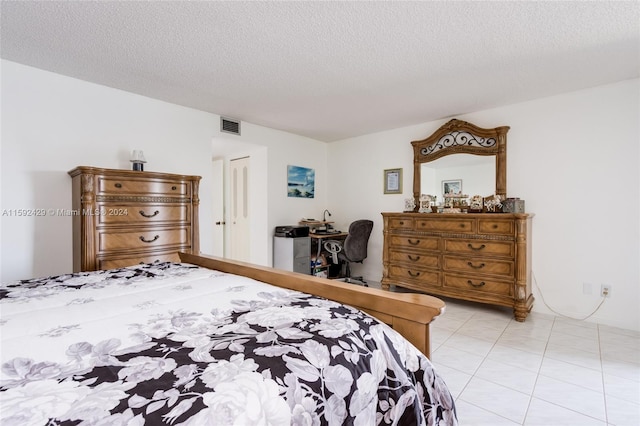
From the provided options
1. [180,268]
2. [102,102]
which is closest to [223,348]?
[180,268]

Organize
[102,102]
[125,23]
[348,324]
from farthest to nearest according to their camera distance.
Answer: [102,102] → [125,23] → [348,324]

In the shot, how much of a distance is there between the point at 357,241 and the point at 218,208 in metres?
2.58

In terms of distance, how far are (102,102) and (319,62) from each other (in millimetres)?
2125

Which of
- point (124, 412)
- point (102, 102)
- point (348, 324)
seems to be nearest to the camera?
point (124, 412)

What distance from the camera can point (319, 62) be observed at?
8.10ft

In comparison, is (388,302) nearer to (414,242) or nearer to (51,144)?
(414,242)

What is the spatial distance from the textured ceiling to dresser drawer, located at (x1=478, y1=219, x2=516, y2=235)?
51.3 inches

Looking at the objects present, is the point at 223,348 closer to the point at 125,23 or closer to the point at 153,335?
the point at 153,335

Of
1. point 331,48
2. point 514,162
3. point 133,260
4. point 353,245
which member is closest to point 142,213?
point 133,260

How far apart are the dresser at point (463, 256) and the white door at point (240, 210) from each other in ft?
7.39

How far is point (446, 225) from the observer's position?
137 inches

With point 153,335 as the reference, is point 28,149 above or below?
above

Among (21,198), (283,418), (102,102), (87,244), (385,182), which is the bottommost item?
(283,418)

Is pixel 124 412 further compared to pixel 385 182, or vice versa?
pixel 385 182
